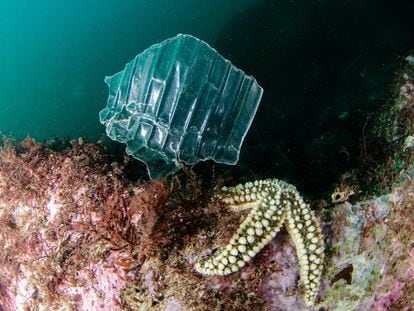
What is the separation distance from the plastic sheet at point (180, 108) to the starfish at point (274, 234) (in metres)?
1.05

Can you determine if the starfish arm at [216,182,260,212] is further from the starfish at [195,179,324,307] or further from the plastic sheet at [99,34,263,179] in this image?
the plastic sheet at [99,34,263,179]

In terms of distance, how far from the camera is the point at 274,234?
10.4 ft

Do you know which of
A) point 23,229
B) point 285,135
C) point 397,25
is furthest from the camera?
point 397,25

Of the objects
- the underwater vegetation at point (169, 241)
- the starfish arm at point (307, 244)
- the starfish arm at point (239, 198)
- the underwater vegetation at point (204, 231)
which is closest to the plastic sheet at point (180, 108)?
the underwater vegetation at point (204, 231)

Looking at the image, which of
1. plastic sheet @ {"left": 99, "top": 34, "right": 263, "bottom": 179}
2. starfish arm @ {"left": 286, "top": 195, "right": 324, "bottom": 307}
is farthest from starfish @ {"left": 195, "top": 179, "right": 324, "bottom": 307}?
plastic sheet @ {"left": 99, "top": 34, "right": 263, "bottom": 179}

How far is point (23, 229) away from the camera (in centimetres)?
427

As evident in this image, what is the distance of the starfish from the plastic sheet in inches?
41.5

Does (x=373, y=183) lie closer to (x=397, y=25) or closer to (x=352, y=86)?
(x=352, y=86)

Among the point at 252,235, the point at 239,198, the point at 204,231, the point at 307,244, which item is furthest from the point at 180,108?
the point at 307,244

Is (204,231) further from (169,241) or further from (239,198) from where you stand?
(239,198)

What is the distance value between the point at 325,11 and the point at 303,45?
1.40 m

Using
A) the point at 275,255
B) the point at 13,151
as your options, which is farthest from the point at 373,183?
the point at 13,151

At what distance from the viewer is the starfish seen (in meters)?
3.08

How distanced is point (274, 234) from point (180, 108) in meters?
1.74
